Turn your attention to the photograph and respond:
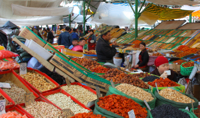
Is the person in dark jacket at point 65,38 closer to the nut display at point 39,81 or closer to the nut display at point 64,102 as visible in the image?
the nut display at point 39,81

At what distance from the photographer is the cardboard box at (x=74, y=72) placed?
2.49m

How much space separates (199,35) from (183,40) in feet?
1.86

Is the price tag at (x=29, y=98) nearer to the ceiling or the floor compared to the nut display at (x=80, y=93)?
nearer to the ceiling

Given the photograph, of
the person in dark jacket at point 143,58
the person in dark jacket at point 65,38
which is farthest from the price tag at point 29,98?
the person in dark jacket at point 65,38

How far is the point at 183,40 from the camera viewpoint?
6863 millimetres

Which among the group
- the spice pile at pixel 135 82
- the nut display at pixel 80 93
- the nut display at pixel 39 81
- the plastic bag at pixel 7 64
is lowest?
the nut display at pixel 80 93

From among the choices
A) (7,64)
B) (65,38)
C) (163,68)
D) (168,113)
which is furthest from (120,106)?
(65,38)

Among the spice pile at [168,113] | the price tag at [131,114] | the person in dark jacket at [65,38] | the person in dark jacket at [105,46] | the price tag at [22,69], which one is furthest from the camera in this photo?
the person in dark jacket at [65,38]

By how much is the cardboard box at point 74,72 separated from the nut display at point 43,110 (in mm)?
698

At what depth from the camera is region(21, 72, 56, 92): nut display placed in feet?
7.61

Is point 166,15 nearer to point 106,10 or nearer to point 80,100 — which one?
point 106,10

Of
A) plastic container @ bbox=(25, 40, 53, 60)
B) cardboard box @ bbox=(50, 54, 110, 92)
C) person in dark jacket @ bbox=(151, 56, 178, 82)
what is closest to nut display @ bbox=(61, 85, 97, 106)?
cardboard box @ bbox=(50, 54, 110, 92)

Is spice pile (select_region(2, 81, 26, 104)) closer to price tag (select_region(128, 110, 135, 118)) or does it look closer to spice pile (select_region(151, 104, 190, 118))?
price tag (select_region(128, 110, 135, 118))

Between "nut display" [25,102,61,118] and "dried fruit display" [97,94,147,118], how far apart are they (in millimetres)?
453
